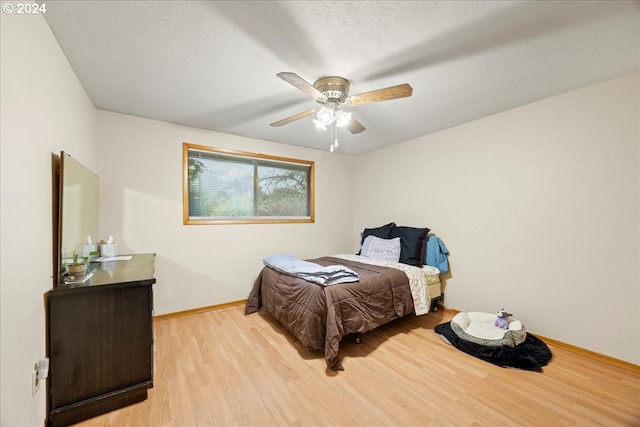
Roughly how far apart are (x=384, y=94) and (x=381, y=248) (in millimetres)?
2254

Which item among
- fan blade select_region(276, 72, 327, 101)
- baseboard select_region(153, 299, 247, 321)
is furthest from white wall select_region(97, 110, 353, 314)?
fan blade select_region(276, 72, 327, 101)

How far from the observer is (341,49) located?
1.72 m

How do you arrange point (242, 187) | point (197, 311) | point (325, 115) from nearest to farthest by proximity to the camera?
point (325, 115) < point (197, 311) < point (242, 187)

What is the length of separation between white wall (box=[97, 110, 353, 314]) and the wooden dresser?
1.30 meters

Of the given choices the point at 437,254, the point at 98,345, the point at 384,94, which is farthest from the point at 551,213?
the point at 98,345

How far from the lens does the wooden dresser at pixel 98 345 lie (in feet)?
4.96

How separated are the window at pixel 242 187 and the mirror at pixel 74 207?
98 cm

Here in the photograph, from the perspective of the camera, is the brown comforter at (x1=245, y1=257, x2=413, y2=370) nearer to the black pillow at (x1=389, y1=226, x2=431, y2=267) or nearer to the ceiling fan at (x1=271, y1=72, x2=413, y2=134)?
the black pillow at (x1=389, y1=226, x2=431, y2=267)

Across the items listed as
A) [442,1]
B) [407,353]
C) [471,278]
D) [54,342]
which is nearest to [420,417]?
[407,353]

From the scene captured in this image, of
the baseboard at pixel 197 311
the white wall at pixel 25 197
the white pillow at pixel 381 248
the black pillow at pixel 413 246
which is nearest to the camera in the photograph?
the white wall at pixel 25 197

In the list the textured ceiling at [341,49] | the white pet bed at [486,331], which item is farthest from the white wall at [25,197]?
the white pet bed at [486,331]

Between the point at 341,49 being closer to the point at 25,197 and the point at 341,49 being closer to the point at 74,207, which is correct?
the point at 25,197

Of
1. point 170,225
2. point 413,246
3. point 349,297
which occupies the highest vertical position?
point 170,225

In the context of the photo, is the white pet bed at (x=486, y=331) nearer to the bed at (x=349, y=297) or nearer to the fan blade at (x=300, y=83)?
the bed at (x=349, y=297)
